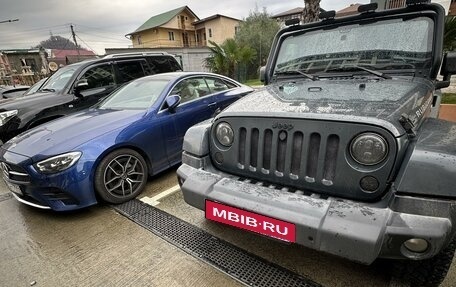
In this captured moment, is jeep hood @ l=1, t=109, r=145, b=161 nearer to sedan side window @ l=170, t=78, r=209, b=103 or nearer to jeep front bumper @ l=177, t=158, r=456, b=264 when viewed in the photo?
sedan side window @ l=170, t=78, r=209, b=103

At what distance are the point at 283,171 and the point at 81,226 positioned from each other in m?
2.28

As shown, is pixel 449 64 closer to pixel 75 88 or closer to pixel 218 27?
pixel 75 88

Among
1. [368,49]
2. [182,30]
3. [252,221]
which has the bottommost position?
[252,221]

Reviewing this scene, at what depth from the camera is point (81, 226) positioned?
2.81 metres

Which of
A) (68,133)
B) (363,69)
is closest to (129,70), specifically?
(68,133)

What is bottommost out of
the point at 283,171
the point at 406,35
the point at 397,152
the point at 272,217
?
the point at 272,217

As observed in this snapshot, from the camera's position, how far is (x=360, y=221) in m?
1.39

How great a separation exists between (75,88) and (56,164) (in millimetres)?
2941

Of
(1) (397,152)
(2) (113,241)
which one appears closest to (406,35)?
(1) (397,152)

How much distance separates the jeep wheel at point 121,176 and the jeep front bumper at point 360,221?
6.12ft

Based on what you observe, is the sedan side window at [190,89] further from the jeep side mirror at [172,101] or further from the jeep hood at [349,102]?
the jeep hood at [349,102]

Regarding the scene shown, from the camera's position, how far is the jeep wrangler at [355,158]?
1.37 m

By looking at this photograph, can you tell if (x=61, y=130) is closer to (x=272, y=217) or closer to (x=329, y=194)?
(x=272, y=217)

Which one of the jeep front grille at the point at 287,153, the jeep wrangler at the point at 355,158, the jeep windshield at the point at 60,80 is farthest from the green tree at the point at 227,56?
the jeep front grille at the point at 287,153
